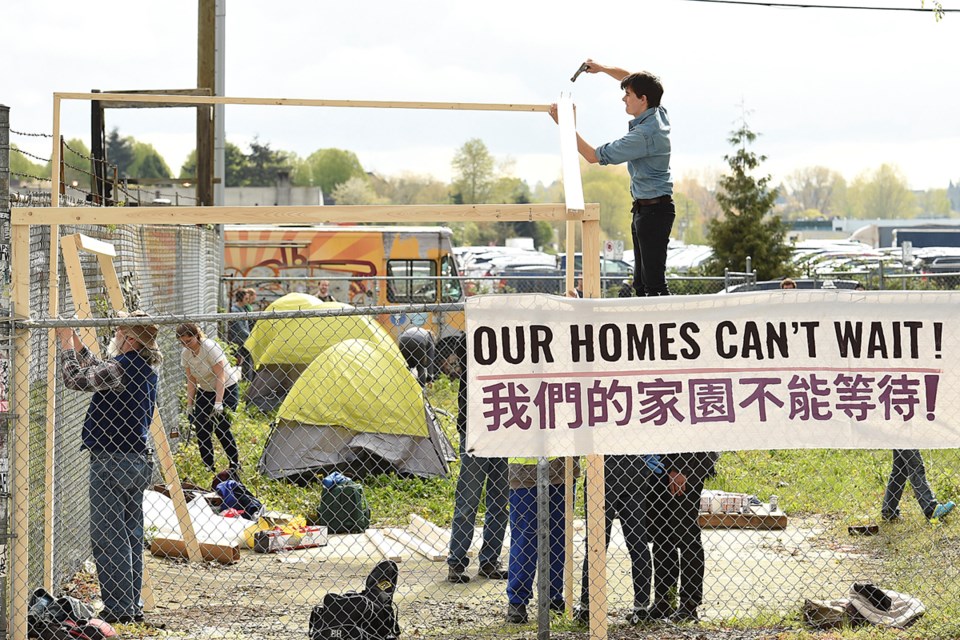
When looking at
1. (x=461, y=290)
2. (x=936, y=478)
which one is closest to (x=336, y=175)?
(x=461, y=290)

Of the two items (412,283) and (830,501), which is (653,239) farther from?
(412,283)

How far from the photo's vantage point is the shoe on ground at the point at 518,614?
643cm

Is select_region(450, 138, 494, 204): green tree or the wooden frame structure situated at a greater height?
select_region(450, 138, 494, 204): green tree

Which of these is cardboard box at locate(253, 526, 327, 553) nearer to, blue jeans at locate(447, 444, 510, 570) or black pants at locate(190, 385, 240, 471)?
blue jeans at locate(447, 444, 510, 570)

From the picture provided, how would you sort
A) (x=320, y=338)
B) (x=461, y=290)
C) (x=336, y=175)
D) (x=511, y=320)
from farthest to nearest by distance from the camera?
→ (x=336, y=175), (x=461, y=290), (x=320, y=338), (x=511, y=320)

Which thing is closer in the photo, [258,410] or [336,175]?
[258,410]

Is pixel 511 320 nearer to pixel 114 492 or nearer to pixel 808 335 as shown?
pixel 808 335

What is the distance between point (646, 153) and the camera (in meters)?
6.66

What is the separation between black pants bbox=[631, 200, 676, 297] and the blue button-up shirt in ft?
0.31

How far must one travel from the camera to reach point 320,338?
1430 centimetres

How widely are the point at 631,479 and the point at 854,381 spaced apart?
1395 mm

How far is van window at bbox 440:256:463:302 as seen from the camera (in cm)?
2084

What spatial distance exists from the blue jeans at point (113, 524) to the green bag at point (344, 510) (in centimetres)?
266

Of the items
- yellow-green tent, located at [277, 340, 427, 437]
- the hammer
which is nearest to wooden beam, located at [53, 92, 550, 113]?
the hammer
